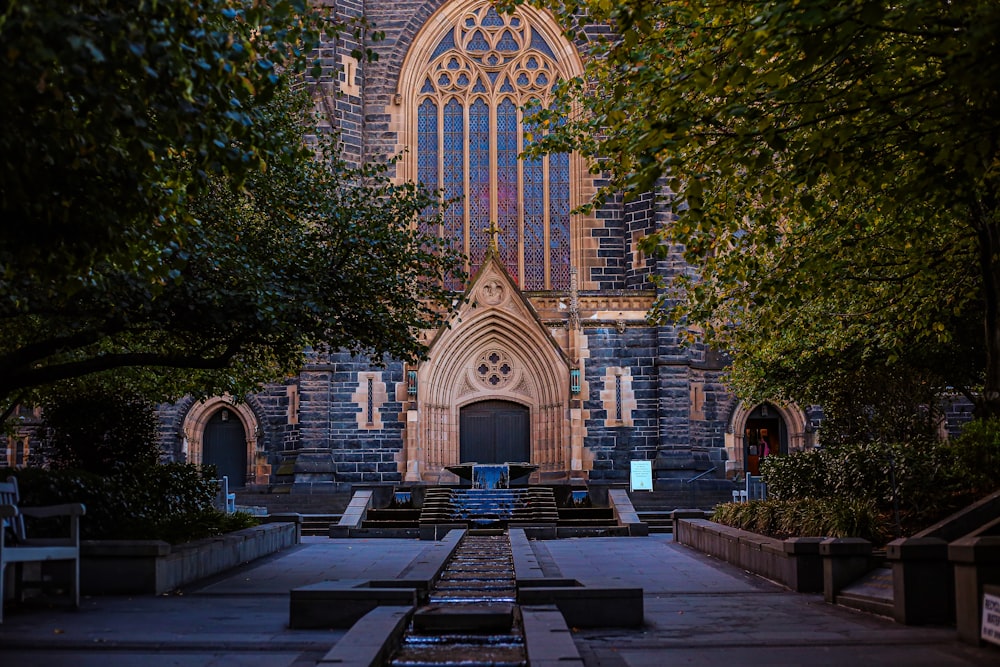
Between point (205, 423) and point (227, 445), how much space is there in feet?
2.87

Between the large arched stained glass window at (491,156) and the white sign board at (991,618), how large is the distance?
23.9 metres

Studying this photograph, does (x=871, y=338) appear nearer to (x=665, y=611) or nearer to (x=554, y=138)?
(x=554, y=138)

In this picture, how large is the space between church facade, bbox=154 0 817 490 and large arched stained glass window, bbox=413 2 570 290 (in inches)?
1.8

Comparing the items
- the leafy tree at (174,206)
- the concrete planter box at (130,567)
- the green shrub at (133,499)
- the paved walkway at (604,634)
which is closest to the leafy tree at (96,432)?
the green shrub at (133,499)

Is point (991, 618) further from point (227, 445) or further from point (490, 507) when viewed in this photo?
point (227, 445)

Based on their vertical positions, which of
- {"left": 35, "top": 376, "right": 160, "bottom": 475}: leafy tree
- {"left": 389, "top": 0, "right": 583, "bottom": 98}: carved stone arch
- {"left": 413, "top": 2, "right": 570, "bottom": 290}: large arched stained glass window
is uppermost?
{"left": 389, "top": 0, "right": 583, "bottom": 98}: carved stone arch

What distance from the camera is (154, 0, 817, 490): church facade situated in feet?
A: 93.9

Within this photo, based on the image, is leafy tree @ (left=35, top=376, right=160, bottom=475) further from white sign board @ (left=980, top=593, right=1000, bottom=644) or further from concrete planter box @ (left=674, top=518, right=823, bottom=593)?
white sign board @ (left=980, top=593, right=1000, bottom=644)

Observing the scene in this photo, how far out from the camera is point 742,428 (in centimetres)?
2933

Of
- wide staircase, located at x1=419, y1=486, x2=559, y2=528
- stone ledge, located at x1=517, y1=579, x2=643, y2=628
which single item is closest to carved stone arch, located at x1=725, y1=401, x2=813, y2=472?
wide staircase, located at x1=419, y1=486, x2=559, y2=528

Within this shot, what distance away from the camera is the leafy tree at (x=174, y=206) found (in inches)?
229

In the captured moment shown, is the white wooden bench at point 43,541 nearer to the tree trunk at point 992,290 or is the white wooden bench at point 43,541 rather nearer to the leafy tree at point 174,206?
the leafy tree at point 174,206

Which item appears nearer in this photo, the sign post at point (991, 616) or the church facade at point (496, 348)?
the sign post at point (991, 616)

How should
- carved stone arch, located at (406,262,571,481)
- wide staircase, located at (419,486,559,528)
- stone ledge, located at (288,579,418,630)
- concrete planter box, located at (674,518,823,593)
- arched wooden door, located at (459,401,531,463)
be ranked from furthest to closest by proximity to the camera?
arched wooden door, located at (459,401,531,463)
carved stone arch, located at (406,262,571,481)
wide staircase, located at (419,486,559,528)
concrete planter box, located at (674,518,823,593)
stone ledge, located at (288,579,418,630)
